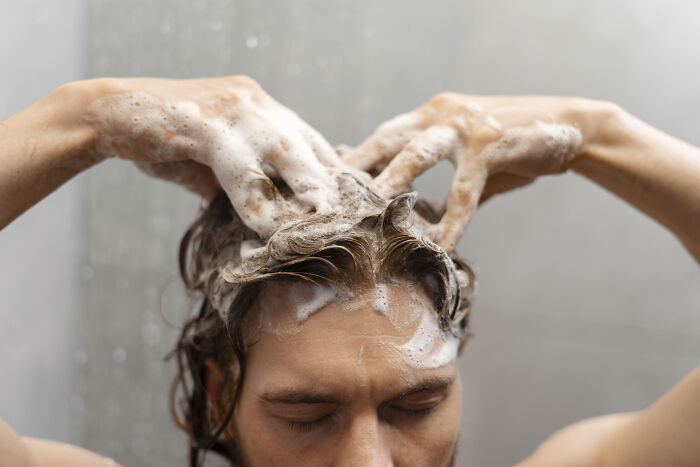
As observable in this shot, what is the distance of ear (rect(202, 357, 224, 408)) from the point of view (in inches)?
34.0

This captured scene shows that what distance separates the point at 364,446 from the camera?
712 millimetres

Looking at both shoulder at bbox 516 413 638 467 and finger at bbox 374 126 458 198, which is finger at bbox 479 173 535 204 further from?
shoulder at bbox 516 413 638 467

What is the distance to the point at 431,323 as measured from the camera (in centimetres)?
77

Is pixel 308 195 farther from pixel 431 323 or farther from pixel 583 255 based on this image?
pixel 583 255

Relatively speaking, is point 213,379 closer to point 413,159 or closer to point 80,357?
point 413,159

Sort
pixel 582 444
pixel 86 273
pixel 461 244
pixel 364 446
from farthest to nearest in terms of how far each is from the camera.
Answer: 1. pixel 461 244
2. pixel 86 273
3. pixel 582 444
4. pixel 364 446

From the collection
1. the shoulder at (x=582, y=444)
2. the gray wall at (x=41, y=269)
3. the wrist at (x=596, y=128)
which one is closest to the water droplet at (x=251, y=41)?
the gray wall at (x=41, y=269)

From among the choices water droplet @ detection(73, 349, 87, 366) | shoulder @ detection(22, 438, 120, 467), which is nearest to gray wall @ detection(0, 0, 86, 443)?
water droplet @ detection(73, 349, 87, 366)

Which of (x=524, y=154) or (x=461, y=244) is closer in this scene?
(x=524, y=154)

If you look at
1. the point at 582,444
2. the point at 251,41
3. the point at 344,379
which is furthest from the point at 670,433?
the point at 251,41

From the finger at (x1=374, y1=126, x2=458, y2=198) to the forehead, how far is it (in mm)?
135

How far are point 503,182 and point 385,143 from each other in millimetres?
186

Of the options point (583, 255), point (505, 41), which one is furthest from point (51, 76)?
point (583, 255)

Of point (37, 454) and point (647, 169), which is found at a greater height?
point (647, 169)
